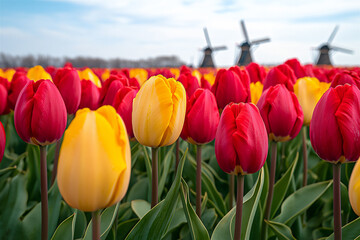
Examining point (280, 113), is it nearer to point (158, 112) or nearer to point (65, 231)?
point (158, 112)

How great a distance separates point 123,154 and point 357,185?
1.87 ft

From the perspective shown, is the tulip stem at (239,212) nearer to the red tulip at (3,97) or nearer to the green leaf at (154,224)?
the green leaf at (154,224)

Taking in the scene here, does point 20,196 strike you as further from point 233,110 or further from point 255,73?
point 255,73

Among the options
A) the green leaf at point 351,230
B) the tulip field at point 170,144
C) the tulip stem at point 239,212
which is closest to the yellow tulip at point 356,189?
the tulip field at point 170,144

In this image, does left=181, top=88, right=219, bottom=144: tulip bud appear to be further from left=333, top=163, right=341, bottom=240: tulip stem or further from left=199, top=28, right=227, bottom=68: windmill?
left=199, top=28, right=227, bottom=68: windmill

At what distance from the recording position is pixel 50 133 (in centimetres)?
114

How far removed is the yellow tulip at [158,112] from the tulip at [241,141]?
0.20 m

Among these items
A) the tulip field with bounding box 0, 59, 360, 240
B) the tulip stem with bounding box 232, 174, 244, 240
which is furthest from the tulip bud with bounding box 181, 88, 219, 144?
the tulip stem with bounding box 232, 174, 244, 240

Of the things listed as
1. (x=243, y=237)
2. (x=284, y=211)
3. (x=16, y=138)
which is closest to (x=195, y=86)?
(x=284, y=211)

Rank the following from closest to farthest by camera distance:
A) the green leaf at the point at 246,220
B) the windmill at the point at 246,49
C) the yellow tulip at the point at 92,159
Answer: the yellow tulip at the point at 92,159, the green leaf at the point at 246,220, the windmill at the point at 246,49

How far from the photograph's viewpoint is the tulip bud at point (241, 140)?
969mm

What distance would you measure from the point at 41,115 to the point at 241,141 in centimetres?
64

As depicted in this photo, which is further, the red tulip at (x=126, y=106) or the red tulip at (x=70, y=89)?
the red tulip at (x=70, y=89)

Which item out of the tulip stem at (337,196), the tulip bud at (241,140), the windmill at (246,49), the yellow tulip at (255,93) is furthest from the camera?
the windmill at (246,49)
